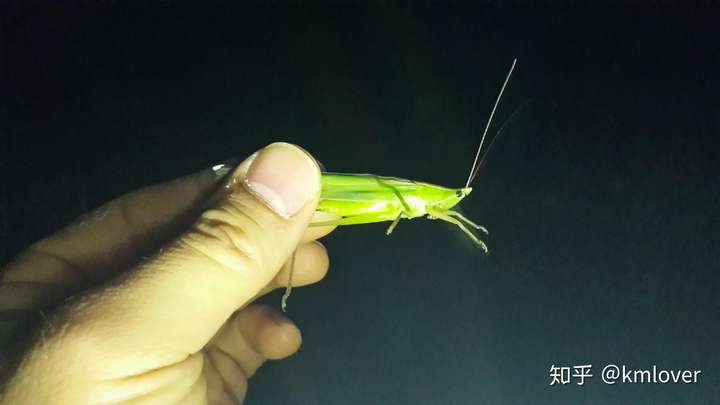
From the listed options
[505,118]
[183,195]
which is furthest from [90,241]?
[505,118]

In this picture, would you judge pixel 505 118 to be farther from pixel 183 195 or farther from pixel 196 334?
pixel 196 334

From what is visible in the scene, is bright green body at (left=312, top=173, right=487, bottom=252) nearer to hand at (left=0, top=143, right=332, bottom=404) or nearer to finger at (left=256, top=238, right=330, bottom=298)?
hand at (left=0, top=143, right=332, bottom=404)

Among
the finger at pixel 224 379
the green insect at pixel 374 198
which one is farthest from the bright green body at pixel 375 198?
the finger at pixel 224 379

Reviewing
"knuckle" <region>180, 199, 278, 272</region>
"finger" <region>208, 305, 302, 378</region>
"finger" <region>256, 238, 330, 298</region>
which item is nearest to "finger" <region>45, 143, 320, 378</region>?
"knuckle" <region>180, 199, 278, 272</region>

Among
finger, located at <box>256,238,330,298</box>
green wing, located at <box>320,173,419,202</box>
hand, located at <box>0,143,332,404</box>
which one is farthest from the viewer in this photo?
finger, located at <box>256,238,330,298</box>

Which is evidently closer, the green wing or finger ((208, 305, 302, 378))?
Answer: the green wing

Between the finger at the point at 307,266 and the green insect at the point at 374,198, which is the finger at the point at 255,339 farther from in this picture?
the green insect at the point at 374,198

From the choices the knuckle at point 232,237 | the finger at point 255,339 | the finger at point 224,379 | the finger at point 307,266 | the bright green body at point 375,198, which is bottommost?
the finger at point 224,379

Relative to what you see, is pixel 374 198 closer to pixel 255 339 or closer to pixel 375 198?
pixel 375 198
